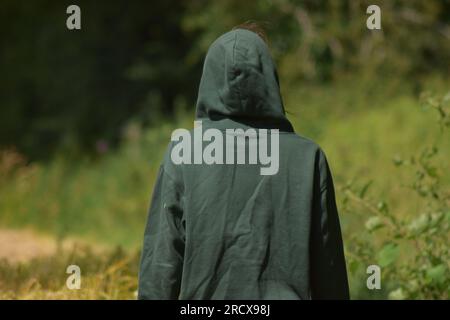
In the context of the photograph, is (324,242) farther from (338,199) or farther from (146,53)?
(146,53)

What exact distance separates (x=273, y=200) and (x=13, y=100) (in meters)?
17.9

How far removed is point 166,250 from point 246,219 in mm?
324

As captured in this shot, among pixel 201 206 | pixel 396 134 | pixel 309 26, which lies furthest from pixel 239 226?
pixel 309 26

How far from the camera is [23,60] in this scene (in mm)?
21047

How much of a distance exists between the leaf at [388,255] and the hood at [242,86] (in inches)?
75.9

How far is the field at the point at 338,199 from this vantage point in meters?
5.85

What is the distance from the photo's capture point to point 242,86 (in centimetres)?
373

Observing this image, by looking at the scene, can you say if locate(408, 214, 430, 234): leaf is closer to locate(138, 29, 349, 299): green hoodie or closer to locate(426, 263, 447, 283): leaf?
locate(426, 263, 447, 283): leaf

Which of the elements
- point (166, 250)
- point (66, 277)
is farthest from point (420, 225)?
point (66, 277)

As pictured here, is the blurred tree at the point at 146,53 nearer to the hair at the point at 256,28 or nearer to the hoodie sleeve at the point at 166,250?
the hair at the point at 256,28

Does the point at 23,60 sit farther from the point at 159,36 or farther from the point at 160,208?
the point at 160,208

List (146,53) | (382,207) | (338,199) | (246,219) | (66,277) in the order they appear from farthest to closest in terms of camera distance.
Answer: (146,53), (338,199), (66,277), (382,207), (246,219)

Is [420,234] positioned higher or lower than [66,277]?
higher

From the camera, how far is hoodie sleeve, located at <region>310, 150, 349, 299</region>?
3.74 m
